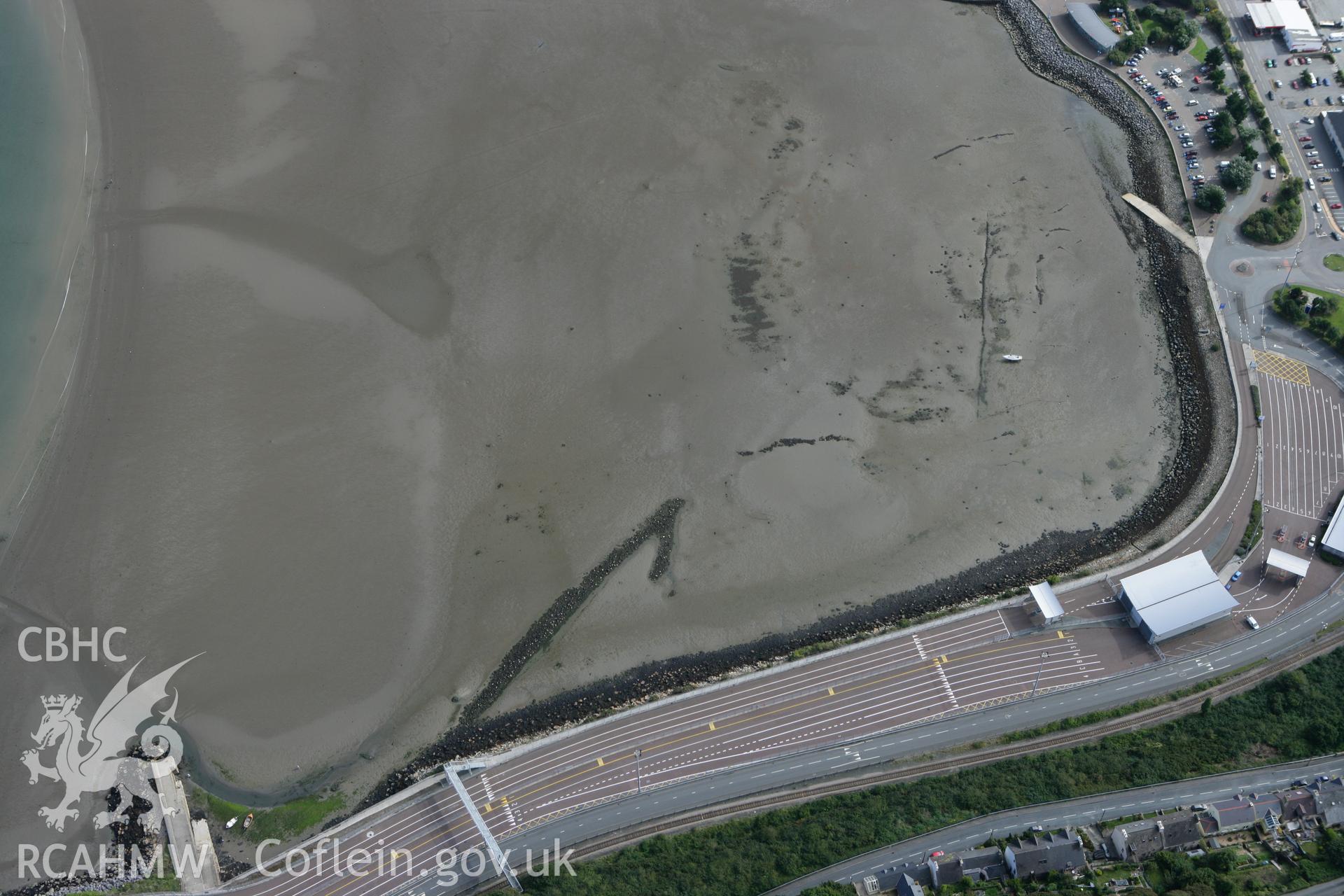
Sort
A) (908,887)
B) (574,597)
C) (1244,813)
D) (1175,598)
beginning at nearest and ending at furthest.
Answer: (908,887) → (1244,813) → (1175,598) → (574,597)

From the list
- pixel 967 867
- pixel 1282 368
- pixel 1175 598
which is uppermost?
pixel 1282 368

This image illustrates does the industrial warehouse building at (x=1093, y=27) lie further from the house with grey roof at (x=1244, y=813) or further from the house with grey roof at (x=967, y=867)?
the house with grey roof at (x=967, y=867)

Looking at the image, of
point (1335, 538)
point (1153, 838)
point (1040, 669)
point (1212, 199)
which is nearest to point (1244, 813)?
point (1153, 838)

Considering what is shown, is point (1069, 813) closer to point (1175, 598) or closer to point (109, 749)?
point (1175, 598)

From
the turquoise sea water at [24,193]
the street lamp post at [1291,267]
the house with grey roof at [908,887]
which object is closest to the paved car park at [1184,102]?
the street lamp post at [1291,267]

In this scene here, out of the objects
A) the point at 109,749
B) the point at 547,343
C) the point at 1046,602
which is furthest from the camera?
the point at 547,343
